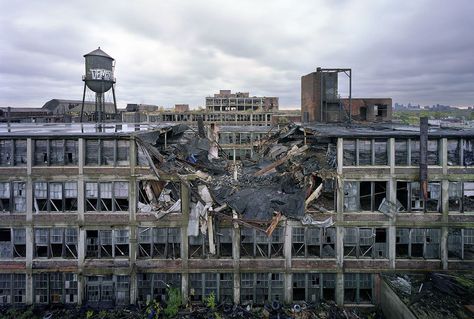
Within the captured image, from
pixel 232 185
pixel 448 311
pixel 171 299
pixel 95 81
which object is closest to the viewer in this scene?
pixel 448 311

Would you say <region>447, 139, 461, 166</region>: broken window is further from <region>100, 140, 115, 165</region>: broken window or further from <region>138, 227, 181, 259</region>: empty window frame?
<region>100, 140, 115, 165</region>: broken window

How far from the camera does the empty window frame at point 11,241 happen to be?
22.3m

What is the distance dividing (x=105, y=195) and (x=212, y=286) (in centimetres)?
946

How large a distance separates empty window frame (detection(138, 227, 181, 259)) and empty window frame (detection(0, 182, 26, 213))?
26.3ft

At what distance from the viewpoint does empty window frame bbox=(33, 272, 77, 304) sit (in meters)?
22.5

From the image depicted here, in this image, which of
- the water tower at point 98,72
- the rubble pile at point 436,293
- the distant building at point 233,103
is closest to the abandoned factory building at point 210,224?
the rubble pile at point 436,293

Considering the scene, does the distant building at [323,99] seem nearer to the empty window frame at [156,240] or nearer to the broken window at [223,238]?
the broken window at [223,238]

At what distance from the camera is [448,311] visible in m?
17.8

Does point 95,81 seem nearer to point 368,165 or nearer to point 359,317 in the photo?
point 368,165

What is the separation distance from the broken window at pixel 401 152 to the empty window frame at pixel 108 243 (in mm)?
18705

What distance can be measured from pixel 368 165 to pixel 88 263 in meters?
19.8

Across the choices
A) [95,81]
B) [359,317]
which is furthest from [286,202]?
[95,81]

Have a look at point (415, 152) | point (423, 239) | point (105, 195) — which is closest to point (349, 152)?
point (415, 152)

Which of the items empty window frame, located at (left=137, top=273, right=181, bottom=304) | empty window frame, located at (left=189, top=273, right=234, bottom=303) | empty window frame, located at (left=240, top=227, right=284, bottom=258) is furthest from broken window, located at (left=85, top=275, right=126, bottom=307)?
empty window frame, located at (left=240, top=227, right=284, bottom=258)
